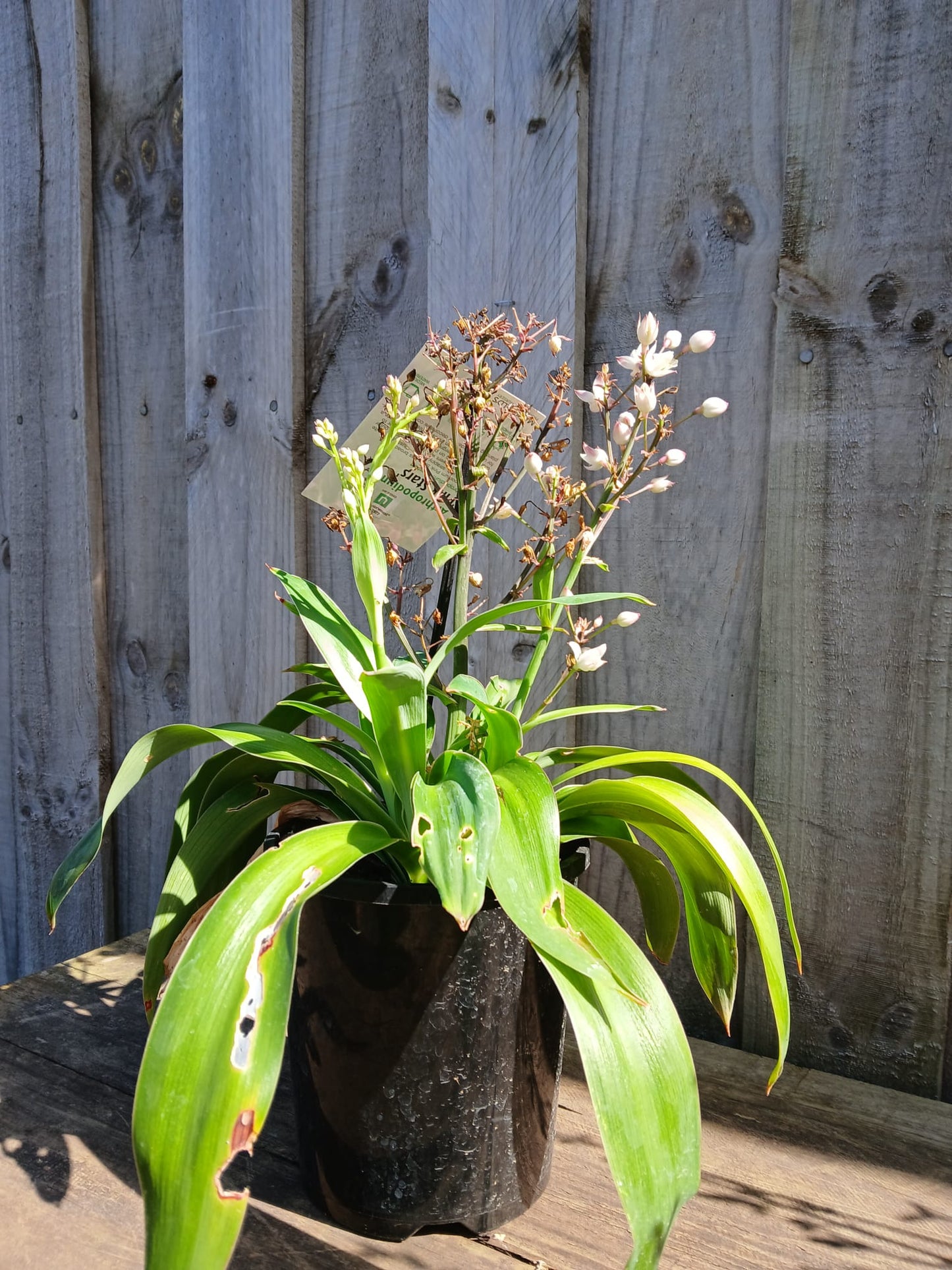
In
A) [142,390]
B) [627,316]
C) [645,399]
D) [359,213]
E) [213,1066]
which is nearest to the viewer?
[213,1066]

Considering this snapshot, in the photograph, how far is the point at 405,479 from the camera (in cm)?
82

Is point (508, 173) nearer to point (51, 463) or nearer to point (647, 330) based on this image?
point (647, 330)

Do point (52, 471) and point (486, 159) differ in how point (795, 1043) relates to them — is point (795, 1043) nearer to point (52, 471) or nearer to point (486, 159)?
point (486, 159)

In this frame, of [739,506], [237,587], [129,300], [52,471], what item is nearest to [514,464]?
[739,506]

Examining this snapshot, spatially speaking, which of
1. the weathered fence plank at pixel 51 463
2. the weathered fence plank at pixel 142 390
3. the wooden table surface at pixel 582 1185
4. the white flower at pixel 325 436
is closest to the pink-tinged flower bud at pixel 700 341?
the white flower at pixel 325 436

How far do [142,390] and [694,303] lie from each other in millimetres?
823

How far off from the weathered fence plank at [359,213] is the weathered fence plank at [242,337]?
26 millimetres

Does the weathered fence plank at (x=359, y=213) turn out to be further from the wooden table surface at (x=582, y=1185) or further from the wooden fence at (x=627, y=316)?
the wooden table surface at (x=582, y=1185)

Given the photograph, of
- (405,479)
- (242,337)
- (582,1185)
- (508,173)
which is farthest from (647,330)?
(242,337)

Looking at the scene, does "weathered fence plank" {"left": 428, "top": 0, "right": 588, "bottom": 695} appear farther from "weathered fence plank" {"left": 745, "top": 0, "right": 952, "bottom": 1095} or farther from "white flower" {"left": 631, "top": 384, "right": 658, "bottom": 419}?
"white flower" {"left": 631, "top": 384, "right": 658, "bottom": 419}

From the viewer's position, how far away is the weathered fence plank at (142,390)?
1337mm

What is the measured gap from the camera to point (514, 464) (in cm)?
100

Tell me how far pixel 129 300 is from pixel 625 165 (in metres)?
0.77

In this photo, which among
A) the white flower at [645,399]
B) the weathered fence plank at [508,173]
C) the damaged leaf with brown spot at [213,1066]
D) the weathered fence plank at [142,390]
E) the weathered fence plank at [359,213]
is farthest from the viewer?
the weathered fence plank at [142,390]
